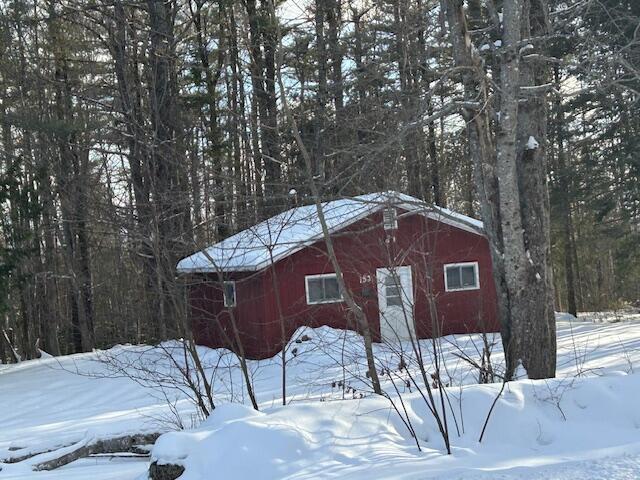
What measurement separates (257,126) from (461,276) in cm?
1043

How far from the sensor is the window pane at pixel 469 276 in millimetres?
17938

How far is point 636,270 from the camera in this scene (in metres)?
21.9

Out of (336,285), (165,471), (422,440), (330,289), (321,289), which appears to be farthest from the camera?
(336,285)

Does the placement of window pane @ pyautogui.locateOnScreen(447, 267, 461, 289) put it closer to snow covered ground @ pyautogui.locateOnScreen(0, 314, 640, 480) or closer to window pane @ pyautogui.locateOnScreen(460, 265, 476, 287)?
window pane @ pyautogui.locateOnScreen(460, 265, 476, 287)

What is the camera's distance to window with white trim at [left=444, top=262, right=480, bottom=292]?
1788cm

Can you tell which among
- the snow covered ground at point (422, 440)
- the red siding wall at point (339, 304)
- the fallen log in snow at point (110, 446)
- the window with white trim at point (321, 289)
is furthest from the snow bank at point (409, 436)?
the window with white trim at point (321, 289)

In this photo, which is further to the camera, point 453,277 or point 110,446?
point 453,277

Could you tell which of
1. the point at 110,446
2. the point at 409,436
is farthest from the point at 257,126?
the point at 409,436

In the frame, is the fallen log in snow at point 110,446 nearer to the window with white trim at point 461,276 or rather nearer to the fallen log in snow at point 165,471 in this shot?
the fallen log in snow at point 165,471

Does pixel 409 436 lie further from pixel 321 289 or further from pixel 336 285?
Result: pixel 336 285

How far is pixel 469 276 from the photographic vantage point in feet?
59.0

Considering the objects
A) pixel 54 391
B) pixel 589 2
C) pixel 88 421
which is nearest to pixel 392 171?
pixel 589 2

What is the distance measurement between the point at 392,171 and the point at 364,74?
225cm

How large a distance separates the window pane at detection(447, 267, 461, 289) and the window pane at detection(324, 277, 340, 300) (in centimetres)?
324
